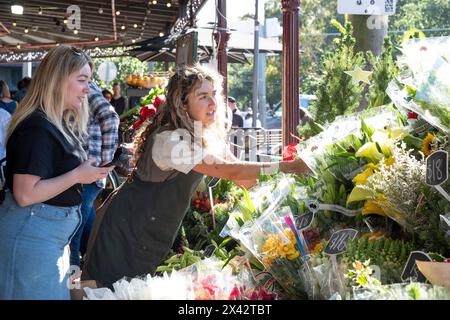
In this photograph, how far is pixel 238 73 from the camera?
6656 cm

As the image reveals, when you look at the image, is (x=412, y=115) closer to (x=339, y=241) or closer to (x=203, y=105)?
(x=339, y=241)

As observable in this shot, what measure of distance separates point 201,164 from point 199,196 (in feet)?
5.04

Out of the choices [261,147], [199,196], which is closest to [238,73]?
[261,147]

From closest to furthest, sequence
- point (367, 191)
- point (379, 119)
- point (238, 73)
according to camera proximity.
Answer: point (367, 191), point (379, 119), point (238, 73)

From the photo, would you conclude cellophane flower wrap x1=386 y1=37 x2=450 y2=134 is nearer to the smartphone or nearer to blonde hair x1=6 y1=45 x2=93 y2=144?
the smartphone

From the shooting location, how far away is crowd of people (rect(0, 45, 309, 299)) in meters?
2.66

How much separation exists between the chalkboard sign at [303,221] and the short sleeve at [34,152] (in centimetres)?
89

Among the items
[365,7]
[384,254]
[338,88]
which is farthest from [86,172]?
[365,7]

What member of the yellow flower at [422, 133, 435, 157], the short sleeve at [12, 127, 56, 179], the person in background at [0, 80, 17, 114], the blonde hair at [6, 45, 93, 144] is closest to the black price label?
the blonde hair at [6, 45, 93, 144]

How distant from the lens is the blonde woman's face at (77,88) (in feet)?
9.46

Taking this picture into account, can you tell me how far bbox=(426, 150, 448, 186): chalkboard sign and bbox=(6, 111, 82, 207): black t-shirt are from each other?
1.24m
